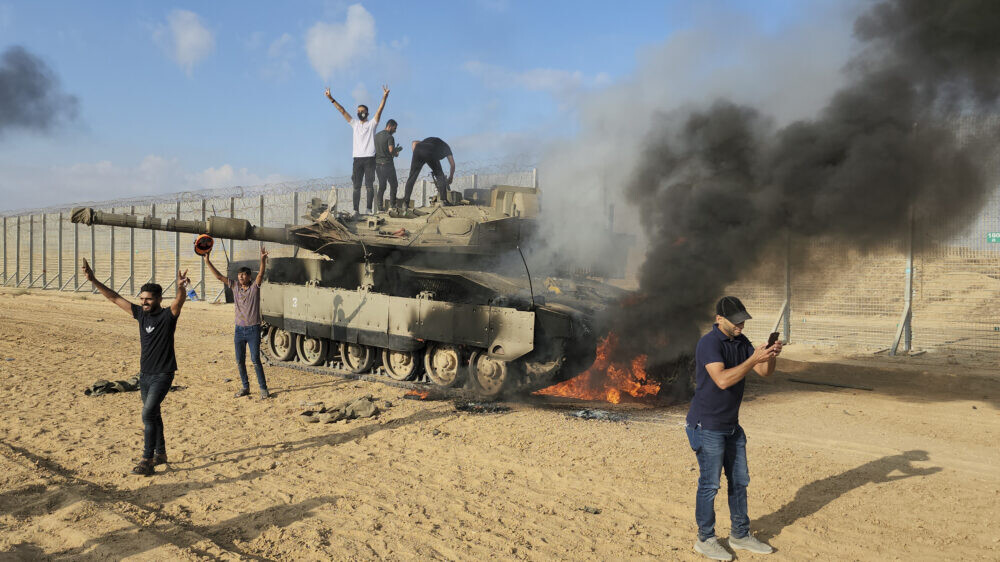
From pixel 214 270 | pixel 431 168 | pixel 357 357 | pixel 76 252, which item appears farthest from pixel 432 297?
pixel 76 252

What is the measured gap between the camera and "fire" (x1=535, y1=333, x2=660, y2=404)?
9828 millimetres

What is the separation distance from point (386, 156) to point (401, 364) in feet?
15.8

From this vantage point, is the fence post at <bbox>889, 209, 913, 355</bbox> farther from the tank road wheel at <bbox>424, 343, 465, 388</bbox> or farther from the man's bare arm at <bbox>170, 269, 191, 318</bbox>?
the man's bare arm at <bbox>170, 269, 191, 318</bbox>

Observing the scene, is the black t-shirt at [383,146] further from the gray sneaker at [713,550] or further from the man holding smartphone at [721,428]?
the gray sneaker at [713,550]

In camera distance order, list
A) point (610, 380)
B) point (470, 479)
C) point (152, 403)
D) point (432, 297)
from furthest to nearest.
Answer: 1. point (432, 297)
2. point (610, 380)
3. point (152, 403)
4. point (470, 479)

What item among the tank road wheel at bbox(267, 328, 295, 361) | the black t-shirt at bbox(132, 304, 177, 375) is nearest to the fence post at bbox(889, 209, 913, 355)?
the tank road wheel at bbox(267, 328, 295, 361)

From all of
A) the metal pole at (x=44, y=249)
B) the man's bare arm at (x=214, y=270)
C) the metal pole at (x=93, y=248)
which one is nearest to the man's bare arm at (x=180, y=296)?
the man's bare arm at (x=214, y=270)

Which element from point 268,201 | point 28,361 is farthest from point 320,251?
A: point 268,201

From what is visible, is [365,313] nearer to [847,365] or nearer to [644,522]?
[644,522]

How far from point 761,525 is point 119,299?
19.2 ft

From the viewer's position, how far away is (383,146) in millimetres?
14398

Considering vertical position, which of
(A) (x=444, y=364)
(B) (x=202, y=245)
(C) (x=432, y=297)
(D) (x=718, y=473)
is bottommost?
(A) (x=444, y=364)

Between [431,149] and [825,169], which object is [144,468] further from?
[431,149]

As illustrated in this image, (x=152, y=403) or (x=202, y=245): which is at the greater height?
(x=202, y=245)
